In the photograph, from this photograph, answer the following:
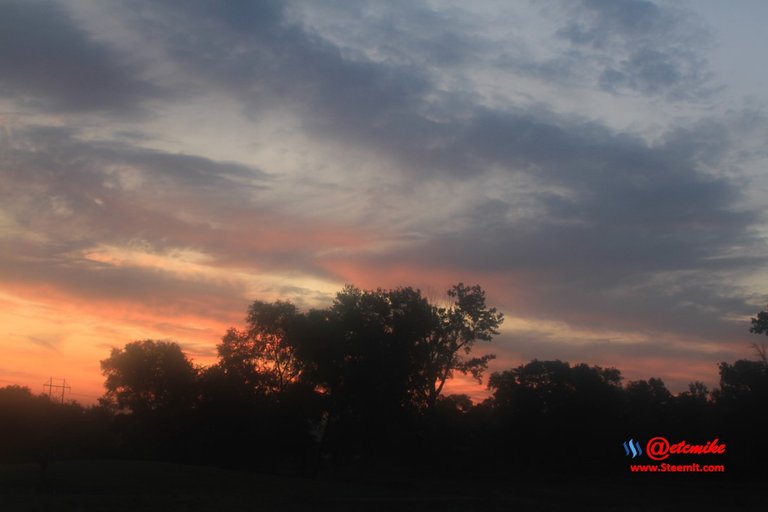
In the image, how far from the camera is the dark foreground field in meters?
27.6

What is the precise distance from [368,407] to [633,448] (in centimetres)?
2501

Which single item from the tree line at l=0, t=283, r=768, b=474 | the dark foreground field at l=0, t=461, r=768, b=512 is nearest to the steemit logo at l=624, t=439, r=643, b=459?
the tree line at l=0, t=283, r=768, b=474

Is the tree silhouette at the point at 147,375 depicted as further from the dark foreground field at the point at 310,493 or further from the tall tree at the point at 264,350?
the dark foreground field at the point at 310,493

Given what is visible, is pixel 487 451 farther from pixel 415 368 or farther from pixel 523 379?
pixel 415 368

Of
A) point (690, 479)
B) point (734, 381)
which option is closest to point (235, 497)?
point (690, 479)

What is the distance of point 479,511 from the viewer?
2989cm

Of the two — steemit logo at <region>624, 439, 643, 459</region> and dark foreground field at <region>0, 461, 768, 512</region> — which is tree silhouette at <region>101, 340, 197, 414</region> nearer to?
dark foreground field at <region>0, 461, 768, 512</region>

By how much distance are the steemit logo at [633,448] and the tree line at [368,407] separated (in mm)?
701

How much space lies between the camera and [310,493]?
3534cm

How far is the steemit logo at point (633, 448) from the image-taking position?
5711 cm

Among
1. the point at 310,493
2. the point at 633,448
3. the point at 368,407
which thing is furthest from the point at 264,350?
the point at 633,448

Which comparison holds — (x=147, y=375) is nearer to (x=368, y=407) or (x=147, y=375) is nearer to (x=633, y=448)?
(x=368, y=407)

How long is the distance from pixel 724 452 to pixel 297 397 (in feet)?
113

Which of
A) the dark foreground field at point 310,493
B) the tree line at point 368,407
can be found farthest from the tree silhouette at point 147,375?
the dark foreground field at point 310,493
